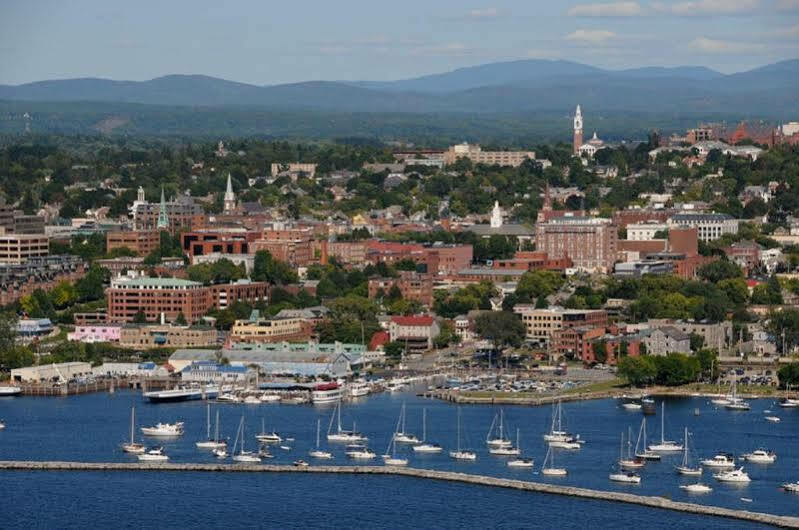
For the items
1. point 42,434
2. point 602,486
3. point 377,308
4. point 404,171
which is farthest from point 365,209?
point 602,486

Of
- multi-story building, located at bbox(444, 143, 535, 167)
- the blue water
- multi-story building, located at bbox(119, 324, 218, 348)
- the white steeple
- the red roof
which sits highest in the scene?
multi-story building, located at bbox(444, 143, 535, 167)

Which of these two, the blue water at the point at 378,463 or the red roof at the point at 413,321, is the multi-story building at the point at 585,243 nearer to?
the red roof at the point at 413,321

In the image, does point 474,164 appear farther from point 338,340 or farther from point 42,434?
point 42,434

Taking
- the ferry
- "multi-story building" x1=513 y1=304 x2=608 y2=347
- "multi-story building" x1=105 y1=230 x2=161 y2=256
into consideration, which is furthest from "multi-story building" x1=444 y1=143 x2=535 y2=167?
the ferry

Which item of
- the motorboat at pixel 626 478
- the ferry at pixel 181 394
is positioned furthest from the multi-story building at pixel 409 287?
the motorboat at pixel 626 478

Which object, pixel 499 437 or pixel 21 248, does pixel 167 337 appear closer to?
pixel 21 248

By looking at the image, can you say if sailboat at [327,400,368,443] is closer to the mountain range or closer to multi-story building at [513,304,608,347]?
multi-story building at [513,304,608,347]
